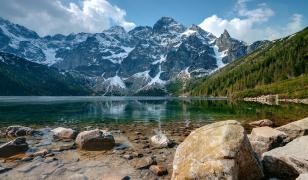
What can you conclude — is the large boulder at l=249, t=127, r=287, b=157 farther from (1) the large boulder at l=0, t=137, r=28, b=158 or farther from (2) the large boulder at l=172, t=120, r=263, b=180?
(1) the large boulder at l=0, t=137, r=28, b=158

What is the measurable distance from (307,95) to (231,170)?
135 metres

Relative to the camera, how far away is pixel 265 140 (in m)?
22.6

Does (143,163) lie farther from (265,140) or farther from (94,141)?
(265,140)

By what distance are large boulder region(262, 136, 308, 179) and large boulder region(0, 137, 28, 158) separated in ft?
70.1

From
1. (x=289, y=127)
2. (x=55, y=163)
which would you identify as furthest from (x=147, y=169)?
(x=289, y=127)

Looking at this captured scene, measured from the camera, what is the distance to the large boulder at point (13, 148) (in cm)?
2512

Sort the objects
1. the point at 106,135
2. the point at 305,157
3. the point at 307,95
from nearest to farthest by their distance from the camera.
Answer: the point at 305,157, the point at 106,135, the point at 307,95

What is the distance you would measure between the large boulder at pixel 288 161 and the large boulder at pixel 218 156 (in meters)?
1.78

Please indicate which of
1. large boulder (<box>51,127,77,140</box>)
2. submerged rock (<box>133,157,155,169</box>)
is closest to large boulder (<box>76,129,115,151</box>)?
large boulder (<box>51,127,77,140</box>)

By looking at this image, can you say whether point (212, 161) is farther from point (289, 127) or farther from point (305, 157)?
point (289, 127)

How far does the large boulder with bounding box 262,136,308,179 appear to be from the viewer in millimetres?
16844

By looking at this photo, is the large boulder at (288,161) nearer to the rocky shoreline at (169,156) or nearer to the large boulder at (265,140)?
the rocky shoreline at (169,156)

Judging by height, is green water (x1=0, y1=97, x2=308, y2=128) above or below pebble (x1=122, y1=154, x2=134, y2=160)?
above

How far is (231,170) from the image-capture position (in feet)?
46.4
